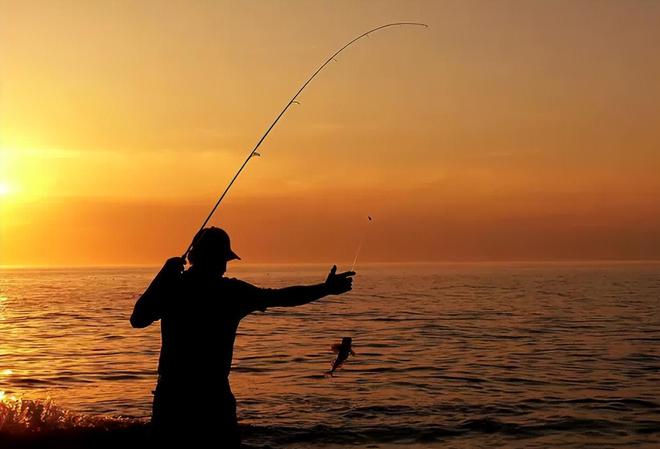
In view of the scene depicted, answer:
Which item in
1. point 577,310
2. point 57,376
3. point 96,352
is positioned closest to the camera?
point 57,376

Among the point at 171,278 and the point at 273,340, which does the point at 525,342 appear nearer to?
the point at 273,340

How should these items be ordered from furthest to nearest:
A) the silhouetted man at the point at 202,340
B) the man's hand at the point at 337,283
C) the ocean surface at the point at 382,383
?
1. the ocean surface at the point at 382,383
2. the man's hand at the point at 337,283
3. the silhouetted man at the point at 202,340

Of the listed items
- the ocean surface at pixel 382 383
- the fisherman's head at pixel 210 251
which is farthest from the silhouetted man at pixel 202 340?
the ocean surface at pixel 382 383

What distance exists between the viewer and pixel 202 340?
17.3 ft

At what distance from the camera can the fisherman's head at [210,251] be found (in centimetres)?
535

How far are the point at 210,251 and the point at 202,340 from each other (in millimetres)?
596

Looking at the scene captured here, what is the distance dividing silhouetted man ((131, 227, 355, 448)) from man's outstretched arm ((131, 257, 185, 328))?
0.14ft

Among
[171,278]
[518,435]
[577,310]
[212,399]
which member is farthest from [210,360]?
[577,310]

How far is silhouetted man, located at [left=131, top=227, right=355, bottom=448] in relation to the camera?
523 centimetres

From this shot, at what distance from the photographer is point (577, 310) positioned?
1419 inches

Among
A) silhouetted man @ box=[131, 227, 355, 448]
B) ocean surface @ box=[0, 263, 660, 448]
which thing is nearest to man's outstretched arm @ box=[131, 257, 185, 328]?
silhouetted man @ box=[131, 227, 355, 448]

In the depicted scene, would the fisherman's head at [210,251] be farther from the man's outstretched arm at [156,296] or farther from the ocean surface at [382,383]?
the ocean surface at [382,383]

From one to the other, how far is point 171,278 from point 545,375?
14.0m

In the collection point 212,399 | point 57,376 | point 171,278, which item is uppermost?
point 171,278
